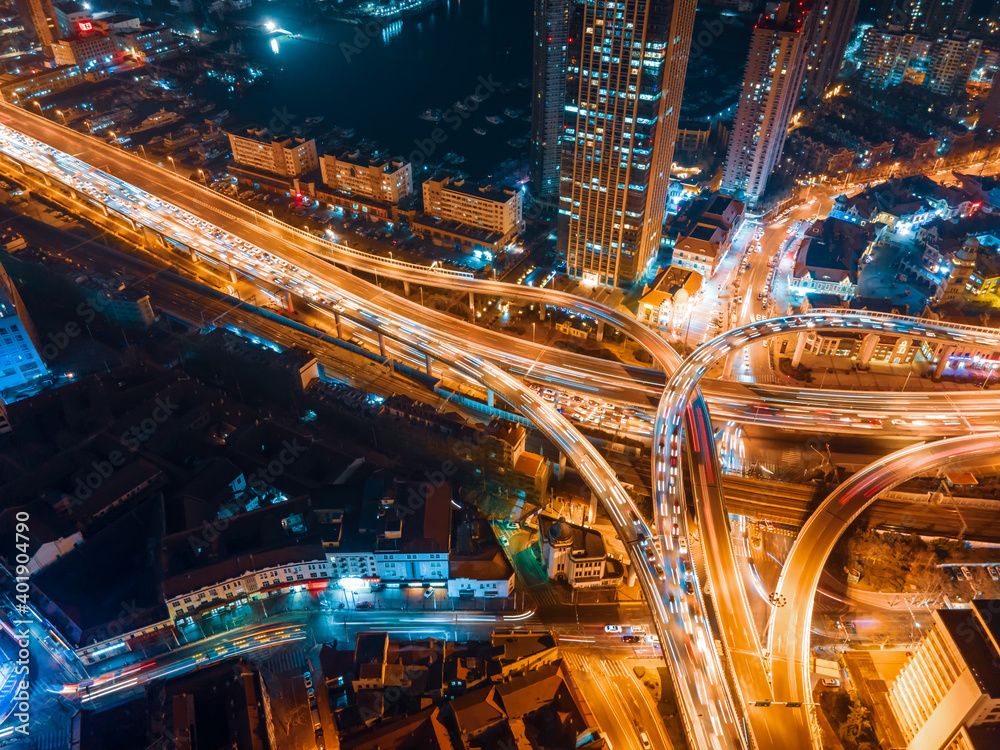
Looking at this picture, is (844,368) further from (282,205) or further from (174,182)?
(174,182)

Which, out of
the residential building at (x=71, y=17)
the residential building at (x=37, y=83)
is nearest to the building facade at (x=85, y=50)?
the residential building at (x=71, y=17)

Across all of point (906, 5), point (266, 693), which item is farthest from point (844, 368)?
point (906, 5)

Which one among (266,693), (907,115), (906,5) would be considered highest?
(906,5)

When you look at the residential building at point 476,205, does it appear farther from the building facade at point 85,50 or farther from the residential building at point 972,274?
the building facade at point 85,50

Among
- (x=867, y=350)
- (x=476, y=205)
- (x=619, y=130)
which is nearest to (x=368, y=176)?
(x=476, y=205)

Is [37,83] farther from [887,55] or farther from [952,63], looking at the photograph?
[952,63]

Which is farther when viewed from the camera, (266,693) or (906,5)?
(906,5)
